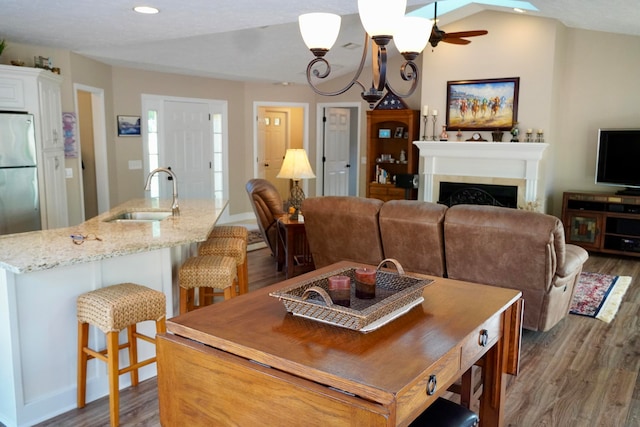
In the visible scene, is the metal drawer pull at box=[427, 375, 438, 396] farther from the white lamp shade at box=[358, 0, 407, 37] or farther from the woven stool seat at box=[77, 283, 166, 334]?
the woven stool seat at box=[77, 283, 166, 334]

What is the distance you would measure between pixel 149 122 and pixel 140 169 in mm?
707

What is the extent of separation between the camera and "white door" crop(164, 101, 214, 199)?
25.3 feet

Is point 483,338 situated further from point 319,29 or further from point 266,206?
point 266,206

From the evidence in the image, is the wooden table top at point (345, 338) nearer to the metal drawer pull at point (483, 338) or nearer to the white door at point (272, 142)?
the metal drawer pull at point (483, 338)

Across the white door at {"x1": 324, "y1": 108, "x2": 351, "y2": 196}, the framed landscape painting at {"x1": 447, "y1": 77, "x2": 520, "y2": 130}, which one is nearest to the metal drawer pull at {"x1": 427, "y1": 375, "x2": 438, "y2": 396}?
the framed landscape painting at {"x1": 447, "y1": 77, "x2": 520, "y2": 130}

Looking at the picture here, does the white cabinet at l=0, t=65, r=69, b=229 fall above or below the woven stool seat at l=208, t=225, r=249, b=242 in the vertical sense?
above

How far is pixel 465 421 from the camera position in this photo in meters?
1.74

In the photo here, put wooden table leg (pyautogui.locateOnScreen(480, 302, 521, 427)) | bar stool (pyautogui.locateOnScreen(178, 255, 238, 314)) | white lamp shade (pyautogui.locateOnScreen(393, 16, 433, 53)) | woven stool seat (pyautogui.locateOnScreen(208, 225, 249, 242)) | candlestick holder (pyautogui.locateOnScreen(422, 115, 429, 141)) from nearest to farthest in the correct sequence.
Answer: wooden table leg (pyautogui.locateOnScreen(480, 302, 521, 427))
white lamp shade (pyautogui.locateOnScreen(393, 16, 433, 53))
bar stool (pyautogui.locateOnScreen(178, 255, 238, 314))
woven stool seat (pyautogui.locateOnScreen(208, 225, 249, 242))
candlestick holder (pyautogui.locateOnScreen(422, 115, 429, 141))

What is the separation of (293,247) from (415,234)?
1.72m

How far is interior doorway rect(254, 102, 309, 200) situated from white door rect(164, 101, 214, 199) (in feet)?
3.06

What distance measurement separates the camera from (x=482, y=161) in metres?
7.39

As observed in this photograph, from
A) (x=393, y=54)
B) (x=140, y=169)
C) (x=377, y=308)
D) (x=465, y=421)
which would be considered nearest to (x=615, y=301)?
(x=465, y=421)

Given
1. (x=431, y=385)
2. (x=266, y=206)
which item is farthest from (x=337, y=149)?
(x=431, y=385)

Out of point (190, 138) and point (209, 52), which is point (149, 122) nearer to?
point (190, 138)
